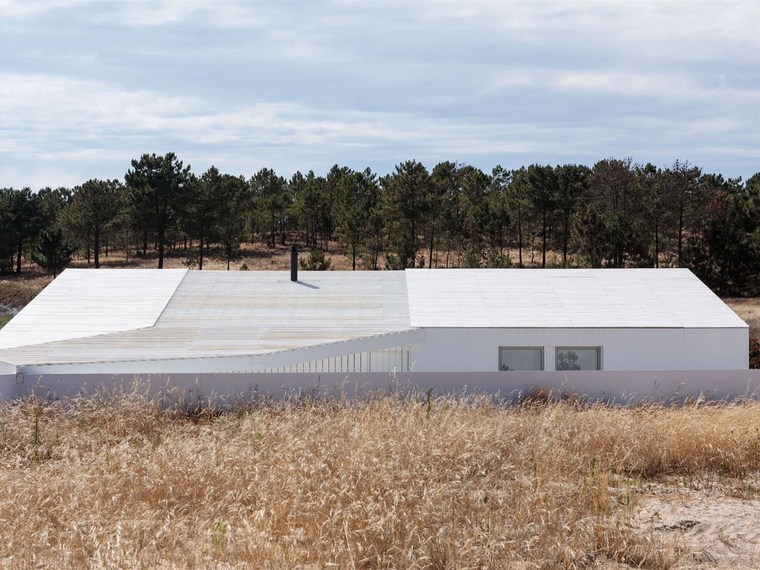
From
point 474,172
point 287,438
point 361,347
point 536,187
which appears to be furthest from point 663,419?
point 474,172

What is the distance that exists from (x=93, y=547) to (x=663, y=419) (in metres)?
6.05

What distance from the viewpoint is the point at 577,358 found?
1784 centimetres

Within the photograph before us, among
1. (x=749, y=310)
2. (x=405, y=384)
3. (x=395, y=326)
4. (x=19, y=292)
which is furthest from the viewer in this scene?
(x=19, y=292)

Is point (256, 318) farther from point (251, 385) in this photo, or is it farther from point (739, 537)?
point (739, 537)

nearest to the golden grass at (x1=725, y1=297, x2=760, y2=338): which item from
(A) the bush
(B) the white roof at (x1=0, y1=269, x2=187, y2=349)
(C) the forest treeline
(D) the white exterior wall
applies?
(C) the forest treeline

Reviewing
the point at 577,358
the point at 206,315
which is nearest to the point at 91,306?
the point at 206,315

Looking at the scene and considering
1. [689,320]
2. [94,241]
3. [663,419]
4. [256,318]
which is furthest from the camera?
[94,241]

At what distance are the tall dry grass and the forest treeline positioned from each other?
108ft

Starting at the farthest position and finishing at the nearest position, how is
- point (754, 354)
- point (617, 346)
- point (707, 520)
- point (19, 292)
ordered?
point (19, 292)
point (754, 354)
point (617, 346)
point (707, 520)

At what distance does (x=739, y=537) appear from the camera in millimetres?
5824

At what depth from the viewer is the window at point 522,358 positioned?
17.7 metres

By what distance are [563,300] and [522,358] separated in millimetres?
2353

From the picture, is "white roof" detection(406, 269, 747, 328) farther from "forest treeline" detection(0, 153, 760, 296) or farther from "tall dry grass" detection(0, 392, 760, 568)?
"forest treeline" detection(0, 153, 760, 296)

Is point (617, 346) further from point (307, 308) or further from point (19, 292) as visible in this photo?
point (19, 292)
